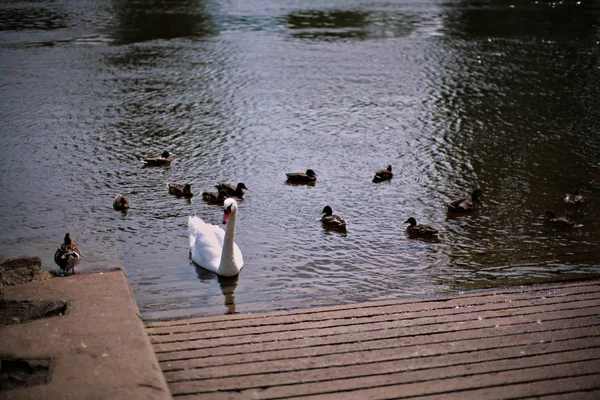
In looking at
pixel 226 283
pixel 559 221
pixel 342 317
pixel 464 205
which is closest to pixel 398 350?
pixel 342 317

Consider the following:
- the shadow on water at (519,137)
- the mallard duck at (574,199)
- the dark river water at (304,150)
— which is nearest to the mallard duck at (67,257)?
the dark river water at (304,150)

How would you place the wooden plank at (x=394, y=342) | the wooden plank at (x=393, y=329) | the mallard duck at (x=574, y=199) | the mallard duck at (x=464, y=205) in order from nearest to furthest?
the wooden plank at (x=394, y=342) → the wooden plank at (x=393, y=329) → the mallard duck at (x=464, y=205) → the mallard duck at (x=574, y=199)

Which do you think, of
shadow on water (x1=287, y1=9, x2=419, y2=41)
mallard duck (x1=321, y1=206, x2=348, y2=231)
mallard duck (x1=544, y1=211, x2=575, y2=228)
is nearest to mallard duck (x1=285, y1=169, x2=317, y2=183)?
mallard duck (x1=321, y1=206, x2=348, y2=231)

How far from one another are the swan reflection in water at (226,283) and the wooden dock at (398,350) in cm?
126

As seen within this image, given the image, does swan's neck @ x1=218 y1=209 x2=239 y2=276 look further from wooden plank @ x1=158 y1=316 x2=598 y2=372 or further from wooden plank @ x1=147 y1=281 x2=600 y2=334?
wooden plank @ x1=158 y1=316 x2=598 y2=372

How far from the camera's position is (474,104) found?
2083cm

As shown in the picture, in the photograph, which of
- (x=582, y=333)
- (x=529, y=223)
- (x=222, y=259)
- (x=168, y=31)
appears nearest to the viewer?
(x=582, y=333)

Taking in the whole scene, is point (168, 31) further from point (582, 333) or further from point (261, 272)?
point (582, 333)

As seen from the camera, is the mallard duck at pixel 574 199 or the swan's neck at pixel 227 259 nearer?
the swan's neck at pixel 227 259

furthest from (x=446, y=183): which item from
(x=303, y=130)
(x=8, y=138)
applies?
(x=8, y=138)

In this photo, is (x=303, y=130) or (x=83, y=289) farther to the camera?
(x=303, y=130)

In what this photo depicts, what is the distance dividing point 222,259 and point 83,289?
113 inches

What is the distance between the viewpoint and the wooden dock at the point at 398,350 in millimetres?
6371

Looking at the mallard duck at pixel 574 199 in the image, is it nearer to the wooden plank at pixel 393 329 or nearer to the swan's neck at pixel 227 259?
the wooden plank at pixel 393 329
